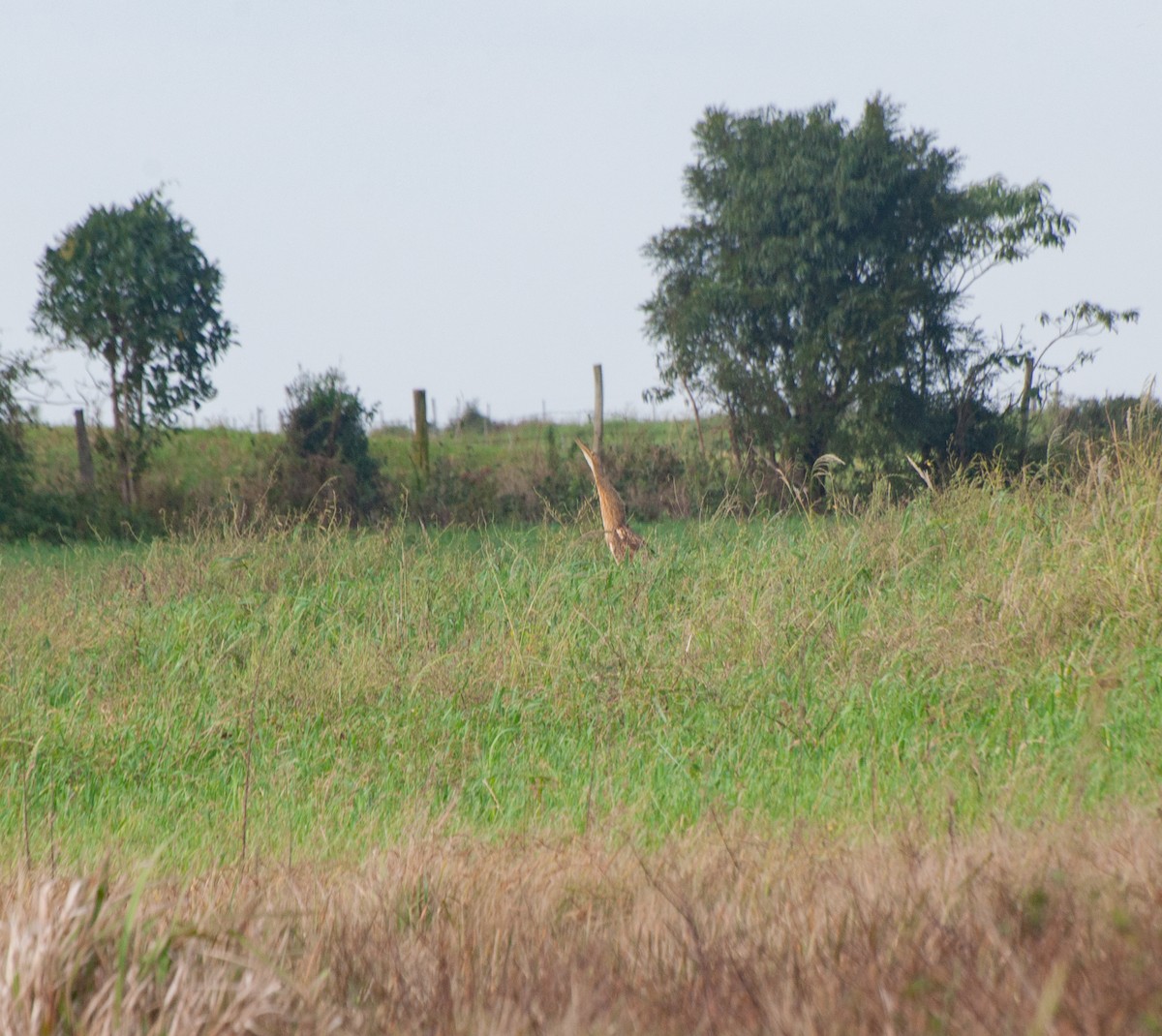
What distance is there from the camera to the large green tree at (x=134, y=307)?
16.1 metres

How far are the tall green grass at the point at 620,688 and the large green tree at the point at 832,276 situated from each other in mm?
9569

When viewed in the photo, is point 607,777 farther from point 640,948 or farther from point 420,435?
point 420,435

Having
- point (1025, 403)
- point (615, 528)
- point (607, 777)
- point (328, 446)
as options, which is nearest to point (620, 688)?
point (607, 777)

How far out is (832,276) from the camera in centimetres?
1817

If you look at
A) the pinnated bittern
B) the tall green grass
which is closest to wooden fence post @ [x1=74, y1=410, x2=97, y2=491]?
the tall green grass

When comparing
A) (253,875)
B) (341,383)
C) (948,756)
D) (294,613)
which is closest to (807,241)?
(341,383)

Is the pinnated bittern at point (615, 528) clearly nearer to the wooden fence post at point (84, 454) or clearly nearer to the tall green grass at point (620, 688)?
the tall green grass at point (620, 688)

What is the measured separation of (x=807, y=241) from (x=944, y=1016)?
57.3 feet

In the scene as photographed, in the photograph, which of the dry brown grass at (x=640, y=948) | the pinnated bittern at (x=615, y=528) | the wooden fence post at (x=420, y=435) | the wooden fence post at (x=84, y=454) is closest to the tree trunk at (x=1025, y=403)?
the wooden fence post at (x=420, y=435)

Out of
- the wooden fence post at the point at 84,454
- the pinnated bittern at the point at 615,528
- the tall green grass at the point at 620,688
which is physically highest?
the wooden fence post at the point at 84,454

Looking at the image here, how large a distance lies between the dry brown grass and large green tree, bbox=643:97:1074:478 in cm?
1541

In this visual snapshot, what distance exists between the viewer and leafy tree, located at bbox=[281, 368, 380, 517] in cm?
1557

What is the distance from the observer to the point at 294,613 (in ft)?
25.3

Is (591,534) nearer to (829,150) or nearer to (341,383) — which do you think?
(341,383)
